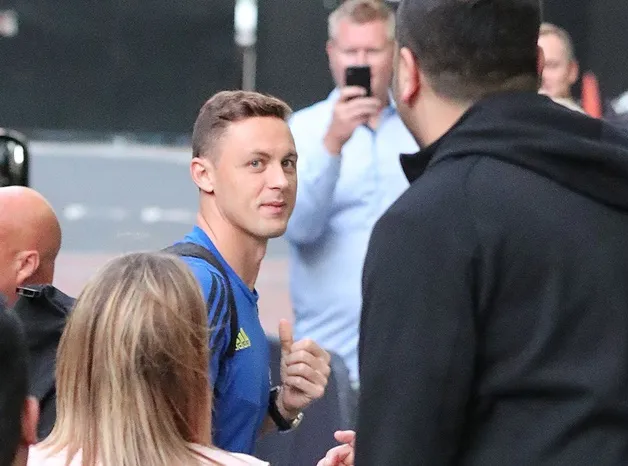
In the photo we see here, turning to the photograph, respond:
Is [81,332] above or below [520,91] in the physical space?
below

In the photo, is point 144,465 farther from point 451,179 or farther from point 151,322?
point 451,179

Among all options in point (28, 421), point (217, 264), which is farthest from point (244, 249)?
point (28, 421)

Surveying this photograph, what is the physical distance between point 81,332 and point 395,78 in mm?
716

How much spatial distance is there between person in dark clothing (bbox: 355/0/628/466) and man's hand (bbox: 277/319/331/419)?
927 millimetres

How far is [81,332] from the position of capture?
2412 mm

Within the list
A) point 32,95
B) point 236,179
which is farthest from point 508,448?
point 32,95

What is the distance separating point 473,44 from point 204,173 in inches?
50.0

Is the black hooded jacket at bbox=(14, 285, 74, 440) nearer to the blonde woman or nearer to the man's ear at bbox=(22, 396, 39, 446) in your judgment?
the blonde woman

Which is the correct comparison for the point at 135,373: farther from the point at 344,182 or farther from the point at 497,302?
the point at 344,182

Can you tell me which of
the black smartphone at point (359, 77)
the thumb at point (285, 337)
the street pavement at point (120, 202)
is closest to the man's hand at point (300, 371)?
the thumb at point (285, 337)

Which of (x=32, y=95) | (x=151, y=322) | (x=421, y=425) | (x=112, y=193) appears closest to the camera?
(x=421, y=425)

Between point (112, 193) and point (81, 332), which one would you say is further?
point (112, 193)

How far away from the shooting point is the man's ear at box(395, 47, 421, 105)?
7.20 feet

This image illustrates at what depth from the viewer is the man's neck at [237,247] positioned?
3.16 meters
